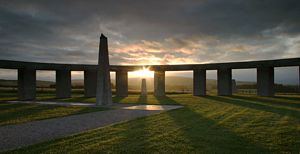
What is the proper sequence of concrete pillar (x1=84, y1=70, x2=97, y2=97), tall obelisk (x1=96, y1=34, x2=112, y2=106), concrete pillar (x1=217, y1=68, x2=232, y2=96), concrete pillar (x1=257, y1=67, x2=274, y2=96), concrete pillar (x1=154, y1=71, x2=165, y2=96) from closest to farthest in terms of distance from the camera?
tall obelisk (x1=96, y1=34, x2=112, y2=106)
concrete pillar (x1=257, y1=67, x2=274, y2=96)
concrete pillar (x1=217, y1=68, x2=232, y2=96)
concrete pillar (x1=84, y1=70, x2=97, y2=97)
concrete pillar (x1=154, y1=71, x2=165, y2=96)

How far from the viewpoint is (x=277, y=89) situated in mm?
44656

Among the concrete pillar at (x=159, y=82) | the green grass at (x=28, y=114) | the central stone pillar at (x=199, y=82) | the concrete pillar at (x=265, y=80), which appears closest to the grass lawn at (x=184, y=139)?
the green grass at (x=28, y=114)

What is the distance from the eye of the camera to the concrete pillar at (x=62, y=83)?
29.8m

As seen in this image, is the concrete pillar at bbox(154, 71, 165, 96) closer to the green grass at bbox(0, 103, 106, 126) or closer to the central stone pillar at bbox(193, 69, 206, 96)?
the central stone pillar at bbox(193, 69, 206, 96)

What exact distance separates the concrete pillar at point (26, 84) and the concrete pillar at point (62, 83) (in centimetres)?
312

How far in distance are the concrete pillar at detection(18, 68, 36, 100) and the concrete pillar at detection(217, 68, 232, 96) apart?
23.5 m

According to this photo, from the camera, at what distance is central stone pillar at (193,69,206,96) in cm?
3016

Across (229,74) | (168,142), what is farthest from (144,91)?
(168,142)

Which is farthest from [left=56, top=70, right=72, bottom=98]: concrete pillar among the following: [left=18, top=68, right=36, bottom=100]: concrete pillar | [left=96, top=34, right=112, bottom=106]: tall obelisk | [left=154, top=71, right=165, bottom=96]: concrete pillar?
[left=96, top=34, right=112, bottom=106]: tall obelisk

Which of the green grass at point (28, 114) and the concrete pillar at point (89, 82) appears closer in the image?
the green grass at point (28, 114)

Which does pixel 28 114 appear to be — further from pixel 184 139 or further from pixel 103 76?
pixel 184 139

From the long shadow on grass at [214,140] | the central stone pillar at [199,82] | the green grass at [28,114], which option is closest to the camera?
the long shadow on grass at [214,140]

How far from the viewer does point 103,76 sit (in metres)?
18.4

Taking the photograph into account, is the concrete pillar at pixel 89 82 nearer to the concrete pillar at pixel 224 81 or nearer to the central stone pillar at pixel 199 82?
the central stone pillar at pixel 199 82
